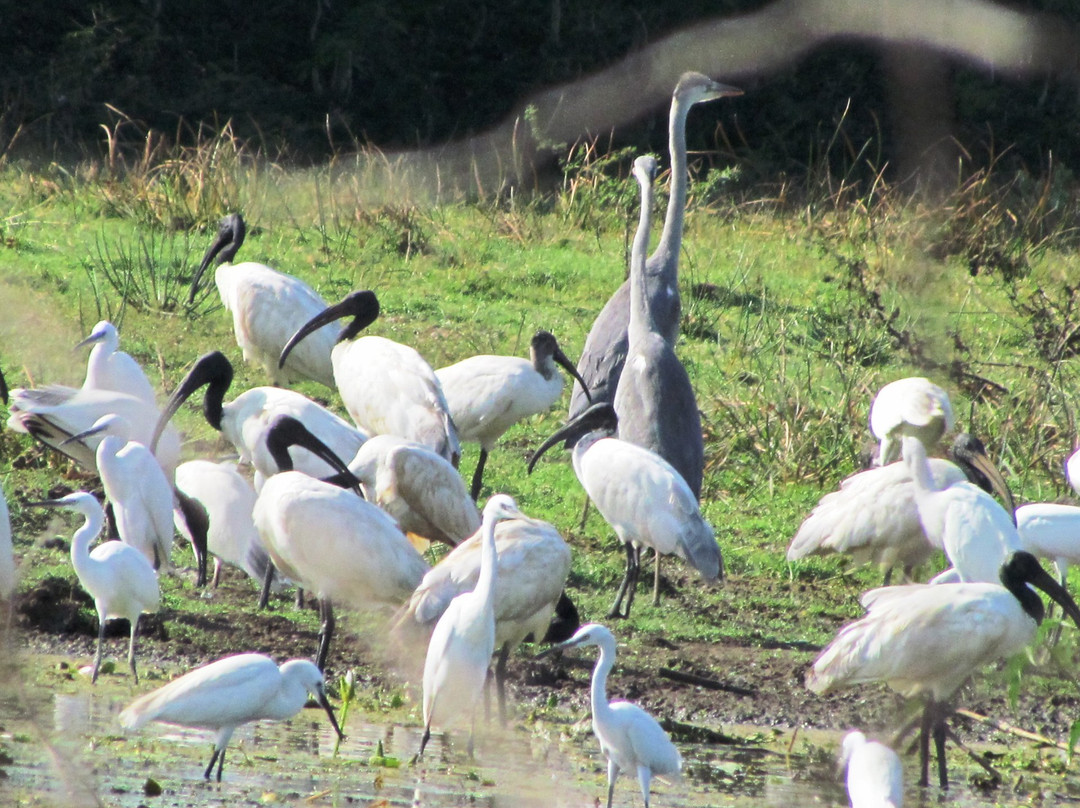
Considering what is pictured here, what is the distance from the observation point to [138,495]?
5652 mm

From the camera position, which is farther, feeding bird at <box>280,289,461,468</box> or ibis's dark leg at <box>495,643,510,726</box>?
feeding bird at <box>280,289,461,468</box>

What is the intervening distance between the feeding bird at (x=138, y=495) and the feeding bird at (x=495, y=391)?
221cm

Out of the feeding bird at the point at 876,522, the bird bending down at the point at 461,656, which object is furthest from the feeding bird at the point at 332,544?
the feeding bird at the point at 876,522

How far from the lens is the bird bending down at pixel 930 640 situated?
4.66m

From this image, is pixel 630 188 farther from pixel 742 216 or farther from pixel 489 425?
pixel 489 425

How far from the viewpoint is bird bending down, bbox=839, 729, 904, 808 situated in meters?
2.66

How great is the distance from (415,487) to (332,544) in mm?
939

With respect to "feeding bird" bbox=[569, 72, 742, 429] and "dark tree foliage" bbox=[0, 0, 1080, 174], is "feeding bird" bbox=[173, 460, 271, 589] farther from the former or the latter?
"dark tree foliage" bbox=[0, 0, 1080, 174]

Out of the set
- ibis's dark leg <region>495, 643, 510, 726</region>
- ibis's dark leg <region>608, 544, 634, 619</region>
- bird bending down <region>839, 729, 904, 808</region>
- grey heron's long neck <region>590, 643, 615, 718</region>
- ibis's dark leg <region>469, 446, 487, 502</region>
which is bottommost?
ibis's dark leg <region>469, 446, 487, 502</region>

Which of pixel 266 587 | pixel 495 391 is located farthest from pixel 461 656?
pixel 495 391

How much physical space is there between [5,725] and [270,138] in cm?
1475

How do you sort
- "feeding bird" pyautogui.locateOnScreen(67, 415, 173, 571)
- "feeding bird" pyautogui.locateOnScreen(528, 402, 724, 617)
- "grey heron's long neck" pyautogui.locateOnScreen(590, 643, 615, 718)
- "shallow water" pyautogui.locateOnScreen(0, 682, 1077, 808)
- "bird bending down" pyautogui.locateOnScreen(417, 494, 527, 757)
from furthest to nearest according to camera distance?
1. "feeding bird" pyautogui.locateOnScreen(528, 402, 724, 617)
2. "feeding bird" pyautogui.locateOnScreen(67, 415, 173, 571)
3. "bird bending down" pyautogui.locateOnScreen(417, 494, 527, 757)
4. "grey heron's long neck" pyautogui.locateOnScreen(590, 643, 615, 718)
5. "shallow water" pyautogui.locateOnScreen(0, 682, 1077, 808)

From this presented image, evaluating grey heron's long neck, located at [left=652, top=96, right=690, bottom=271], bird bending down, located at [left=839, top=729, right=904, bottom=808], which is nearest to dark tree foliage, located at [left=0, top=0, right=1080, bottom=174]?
grey heron's long neck, located at [left=652, top=96, right=690, bottom=271]

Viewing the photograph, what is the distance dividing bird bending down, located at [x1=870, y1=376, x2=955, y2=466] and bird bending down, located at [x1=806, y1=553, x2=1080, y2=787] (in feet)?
5.72
